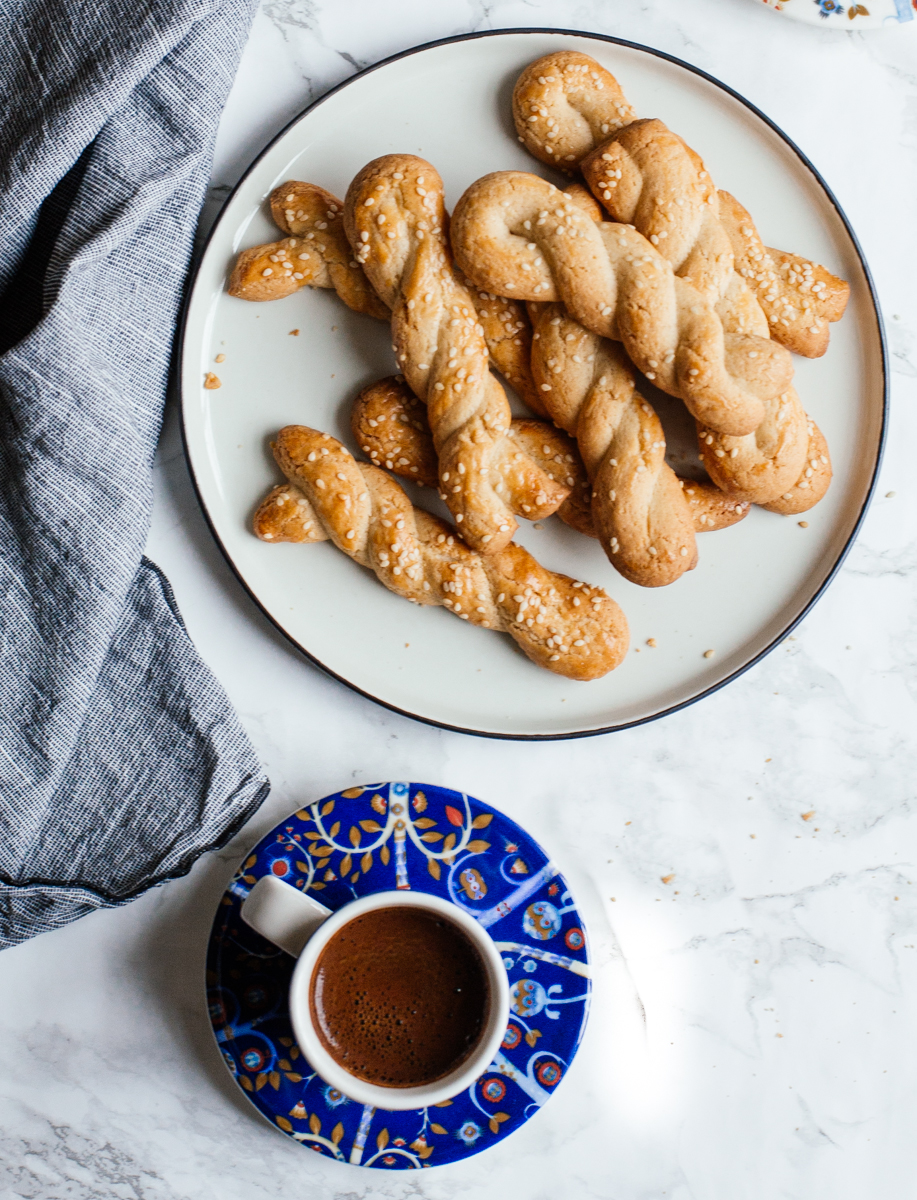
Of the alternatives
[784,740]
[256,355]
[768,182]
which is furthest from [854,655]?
[256,355]

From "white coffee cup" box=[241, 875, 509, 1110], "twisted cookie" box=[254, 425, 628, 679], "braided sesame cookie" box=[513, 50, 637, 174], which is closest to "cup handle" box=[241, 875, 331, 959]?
"white coffee cup" box=[241, 875, 509, 1110]

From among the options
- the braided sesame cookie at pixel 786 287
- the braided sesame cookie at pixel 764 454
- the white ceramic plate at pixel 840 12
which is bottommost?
the braided sesame cookie at pixel 764 454

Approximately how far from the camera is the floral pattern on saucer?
3.66 feet

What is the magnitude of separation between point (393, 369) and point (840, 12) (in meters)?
0.75

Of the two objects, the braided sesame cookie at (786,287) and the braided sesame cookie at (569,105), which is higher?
the braided sesame cookie at (569,105)

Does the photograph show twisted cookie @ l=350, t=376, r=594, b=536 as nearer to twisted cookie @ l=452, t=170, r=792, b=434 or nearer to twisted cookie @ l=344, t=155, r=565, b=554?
twisted cookie @ l=344, t=155, r=565, b=554

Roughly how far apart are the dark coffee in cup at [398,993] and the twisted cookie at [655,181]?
85cm

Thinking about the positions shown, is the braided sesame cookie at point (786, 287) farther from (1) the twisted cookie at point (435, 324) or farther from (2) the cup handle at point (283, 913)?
(2) the cup handle at point (283, 913)

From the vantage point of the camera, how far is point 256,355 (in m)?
1.09

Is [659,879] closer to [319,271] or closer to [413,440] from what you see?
[413,440]

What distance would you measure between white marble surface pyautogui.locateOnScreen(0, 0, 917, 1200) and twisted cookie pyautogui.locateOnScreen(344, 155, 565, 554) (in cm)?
23

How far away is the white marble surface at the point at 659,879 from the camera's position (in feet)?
3.72

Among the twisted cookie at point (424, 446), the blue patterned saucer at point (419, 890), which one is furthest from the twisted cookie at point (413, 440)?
the blue patterned saucer at point (419, 890)

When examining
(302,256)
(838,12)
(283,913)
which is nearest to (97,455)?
(302,256)
